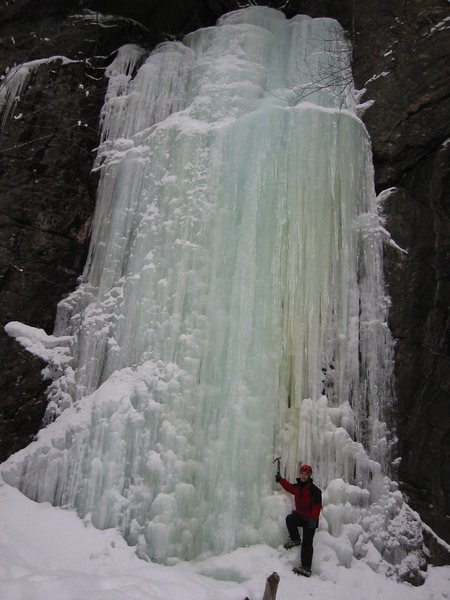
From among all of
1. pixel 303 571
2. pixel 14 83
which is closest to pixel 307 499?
pixel 303 571

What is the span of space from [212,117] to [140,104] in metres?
1.06

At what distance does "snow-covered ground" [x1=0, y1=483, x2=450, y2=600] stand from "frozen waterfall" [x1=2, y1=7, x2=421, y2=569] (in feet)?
0.47

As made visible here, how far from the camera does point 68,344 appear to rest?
5750mm

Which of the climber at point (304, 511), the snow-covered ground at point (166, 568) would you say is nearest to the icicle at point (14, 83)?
the snow-covered ground at point (166, 568)

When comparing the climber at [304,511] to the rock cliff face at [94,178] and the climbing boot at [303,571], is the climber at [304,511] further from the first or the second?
the rock cliff face at [94,178]

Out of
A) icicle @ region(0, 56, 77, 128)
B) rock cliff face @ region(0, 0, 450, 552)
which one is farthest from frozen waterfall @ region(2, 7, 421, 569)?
icicle @ region(0, 56, 77, 128)

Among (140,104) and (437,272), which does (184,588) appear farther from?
(140,104)

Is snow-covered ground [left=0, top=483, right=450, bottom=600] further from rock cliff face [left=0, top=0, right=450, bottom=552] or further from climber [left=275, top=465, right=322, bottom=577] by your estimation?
rock cliff face [left=0, top=0, right=450, bottom=552]

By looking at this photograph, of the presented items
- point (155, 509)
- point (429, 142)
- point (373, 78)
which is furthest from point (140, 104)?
point (155, 509)

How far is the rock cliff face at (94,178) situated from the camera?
5258 millimetres

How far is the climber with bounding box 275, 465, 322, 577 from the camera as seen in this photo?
4332 mm

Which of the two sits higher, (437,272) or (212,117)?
(212,117)

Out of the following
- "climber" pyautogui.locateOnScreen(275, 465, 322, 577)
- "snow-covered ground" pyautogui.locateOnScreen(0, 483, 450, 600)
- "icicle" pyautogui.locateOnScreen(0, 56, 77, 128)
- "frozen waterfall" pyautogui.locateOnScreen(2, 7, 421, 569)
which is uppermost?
"icicle" pyautogui.locateOnScreen(0, 56, 77, 128)

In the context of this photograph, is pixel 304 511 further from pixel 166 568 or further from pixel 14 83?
pixel 14 83
